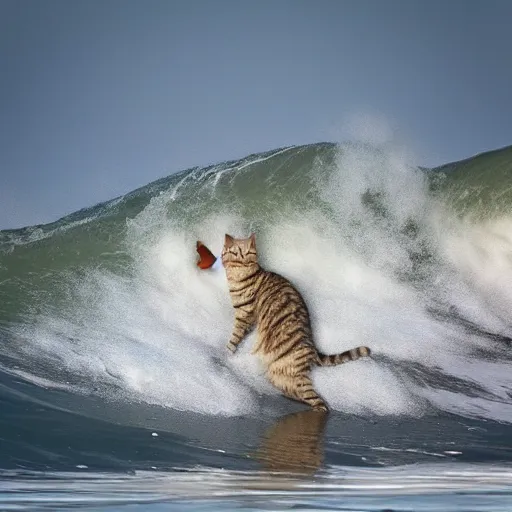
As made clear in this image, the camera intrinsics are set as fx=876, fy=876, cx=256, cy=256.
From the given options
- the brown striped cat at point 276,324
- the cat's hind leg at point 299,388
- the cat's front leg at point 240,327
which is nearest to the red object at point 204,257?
the brown striped cat at point 276,324

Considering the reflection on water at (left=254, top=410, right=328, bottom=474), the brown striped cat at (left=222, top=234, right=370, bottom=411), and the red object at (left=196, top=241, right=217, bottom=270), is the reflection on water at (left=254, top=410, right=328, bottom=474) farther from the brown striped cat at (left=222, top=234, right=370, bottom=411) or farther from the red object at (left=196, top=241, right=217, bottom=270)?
the red object at (left=196, top=241, right=217, bottom=270)

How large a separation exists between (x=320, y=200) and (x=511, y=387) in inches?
72.4

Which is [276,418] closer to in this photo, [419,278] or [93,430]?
[93,430]

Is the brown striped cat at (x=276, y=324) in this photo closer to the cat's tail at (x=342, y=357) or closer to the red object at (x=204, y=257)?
the cat's tail at (x=342, y=357)

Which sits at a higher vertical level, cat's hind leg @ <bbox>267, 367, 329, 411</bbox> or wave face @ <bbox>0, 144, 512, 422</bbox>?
wave face @ <bbox>0, 144, 512, 422</bbox>

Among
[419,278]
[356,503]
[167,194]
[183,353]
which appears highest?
[167,194]

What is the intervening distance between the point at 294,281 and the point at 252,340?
31.1 inches

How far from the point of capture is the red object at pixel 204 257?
5.06 metres

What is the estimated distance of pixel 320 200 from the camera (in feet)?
19.6

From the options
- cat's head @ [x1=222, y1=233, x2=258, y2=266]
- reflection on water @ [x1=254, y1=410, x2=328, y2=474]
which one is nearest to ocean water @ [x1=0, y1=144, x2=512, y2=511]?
reflection on water @ [x1=254, y1=410, x2=328, y2=474]

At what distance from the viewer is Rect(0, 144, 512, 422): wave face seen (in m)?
4.35

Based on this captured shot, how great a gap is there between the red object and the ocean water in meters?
Result: 0.09

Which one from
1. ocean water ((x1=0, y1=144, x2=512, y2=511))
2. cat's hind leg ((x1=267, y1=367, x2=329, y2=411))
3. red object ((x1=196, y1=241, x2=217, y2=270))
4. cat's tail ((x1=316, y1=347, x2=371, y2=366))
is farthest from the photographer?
red object ((x1=196, y1=241, x2=217, y2=270))

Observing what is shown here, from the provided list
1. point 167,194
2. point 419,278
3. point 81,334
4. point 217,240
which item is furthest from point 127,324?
point 419,278
